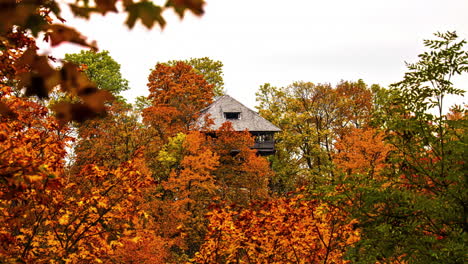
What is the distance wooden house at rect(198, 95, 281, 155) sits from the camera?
117ft

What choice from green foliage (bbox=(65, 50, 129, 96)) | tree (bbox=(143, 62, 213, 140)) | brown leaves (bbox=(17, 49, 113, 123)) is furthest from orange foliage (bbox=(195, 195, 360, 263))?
green foliage (bbox=(65, 50, 129, 96))

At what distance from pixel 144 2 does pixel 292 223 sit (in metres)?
9.33

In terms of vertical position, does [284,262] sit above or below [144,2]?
below

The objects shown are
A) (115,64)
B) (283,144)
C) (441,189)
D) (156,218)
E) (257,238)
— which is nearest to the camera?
(441,189)

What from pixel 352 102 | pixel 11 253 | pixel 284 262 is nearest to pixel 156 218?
pixel 284 262

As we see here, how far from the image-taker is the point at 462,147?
7047 mm

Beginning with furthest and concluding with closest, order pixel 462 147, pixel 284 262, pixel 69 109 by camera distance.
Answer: pixel 284 262, pixel 462 147, pixel 69 109

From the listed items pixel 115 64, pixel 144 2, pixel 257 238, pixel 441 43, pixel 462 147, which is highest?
pixel 115 64

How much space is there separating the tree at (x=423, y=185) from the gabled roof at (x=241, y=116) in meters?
27.3

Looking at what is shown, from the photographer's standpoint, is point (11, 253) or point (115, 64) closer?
point (11, 253)

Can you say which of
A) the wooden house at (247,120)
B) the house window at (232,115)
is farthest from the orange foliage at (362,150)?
the house window at (232,115)

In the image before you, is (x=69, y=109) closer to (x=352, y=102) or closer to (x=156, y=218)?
(x=156, y=218)

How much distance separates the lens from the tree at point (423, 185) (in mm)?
6949

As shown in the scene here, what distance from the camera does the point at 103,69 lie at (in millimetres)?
38344
